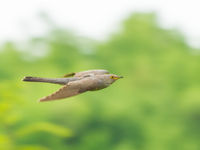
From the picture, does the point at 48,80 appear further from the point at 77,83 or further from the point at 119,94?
the point at 119,94

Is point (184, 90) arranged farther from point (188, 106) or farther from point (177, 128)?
point (177, 128)

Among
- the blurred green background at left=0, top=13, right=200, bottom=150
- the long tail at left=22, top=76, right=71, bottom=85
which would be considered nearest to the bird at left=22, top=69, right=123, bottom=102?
the long tail at left=22, top=76, right=71, bottom=85

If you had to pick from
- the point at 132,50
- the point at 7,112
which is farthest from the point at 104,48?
the point at 7,112

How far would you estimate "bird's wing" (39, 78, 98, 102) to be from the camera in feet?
8.73

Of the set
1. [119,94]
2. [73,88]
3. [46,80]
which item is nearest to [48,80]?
[46,80]

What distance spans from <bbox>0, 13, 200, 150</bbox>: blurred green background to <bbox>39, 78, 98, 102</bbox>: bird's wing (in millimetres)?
17128

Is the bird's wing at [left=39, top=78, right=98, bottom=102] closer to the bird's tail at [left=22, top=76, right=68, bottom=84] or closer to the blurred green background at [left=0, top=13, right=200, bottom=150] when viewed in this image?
the bird's tail at [left=22, top=76, right=68, bottom=84]

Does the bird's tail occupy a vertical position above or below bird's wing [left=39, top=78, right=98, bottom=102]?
above

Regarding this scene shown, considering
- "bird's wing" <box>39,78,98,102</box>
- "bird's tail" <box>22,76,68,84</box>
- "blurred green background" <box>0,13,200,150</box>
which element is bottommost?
"bird's wing" <box>39,78,98,102</box>

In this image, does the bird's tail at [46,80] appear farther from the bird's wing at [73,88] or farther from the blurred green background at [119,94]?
the blurred green background at [119,94]

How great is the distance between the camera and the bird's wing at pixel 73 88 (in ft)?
8.73

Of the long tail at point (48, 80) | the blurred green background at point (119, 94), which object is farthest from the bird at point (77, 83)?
the blurred green background at point (119, 94)

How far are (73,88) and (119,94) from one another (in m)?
24.0

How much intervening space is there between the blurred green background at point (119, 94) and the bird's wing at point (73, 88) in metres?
17.1
